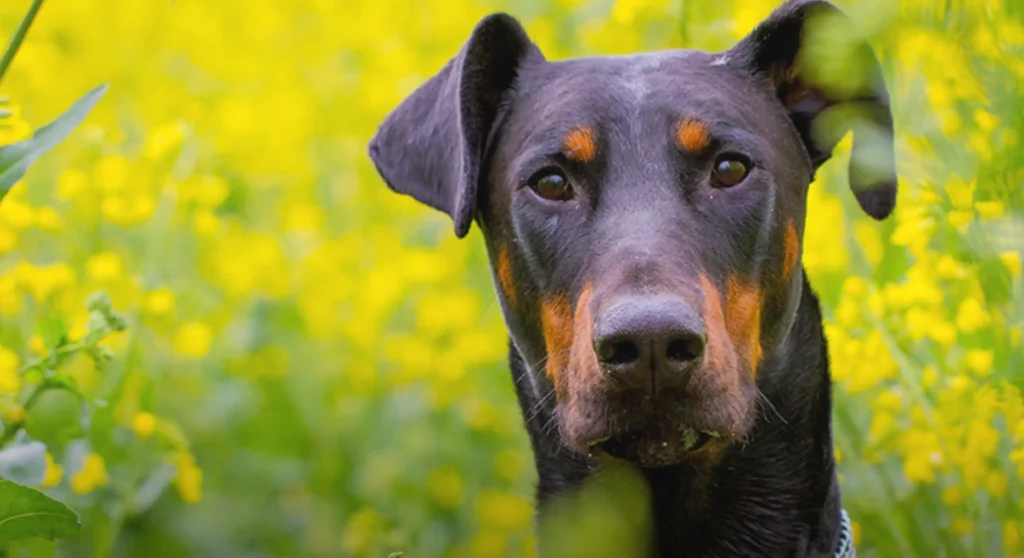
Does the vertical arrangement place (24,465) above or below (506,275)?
above

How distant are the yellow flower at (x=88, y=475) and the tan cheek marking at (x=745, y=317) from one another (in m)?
1.66

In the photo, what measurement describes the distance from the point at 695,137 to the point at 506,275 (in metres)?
0.58

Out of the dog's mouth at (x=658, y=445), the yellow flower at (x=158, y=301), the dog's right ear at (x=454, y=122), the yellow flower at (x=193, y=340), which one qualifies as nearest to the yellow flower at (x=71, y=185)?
the yellow flower at (x=158, y=301)

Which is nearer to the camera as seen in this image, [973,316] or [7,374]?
[973,316]

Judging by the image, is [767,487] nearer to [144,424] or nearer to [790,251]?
[790,251]

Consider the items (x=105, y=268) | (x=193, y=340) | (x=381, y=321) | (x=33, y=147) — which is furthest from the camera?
(x=381, y=321)

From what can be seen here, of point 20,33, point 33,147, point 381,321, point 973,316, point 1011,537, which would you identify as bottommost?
point 1011,537

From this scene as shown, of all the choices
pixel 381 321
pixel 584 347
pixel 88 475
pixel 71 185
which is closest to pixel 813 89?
pixel 584 347

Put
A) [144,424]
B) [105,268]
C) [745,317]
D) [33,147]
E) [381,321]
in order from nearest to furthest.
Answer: [33,147] → [745,317] → [144,424] → [105,268] → [381,321]

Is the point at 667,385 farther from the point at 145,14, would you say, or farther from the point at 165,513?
the point at 145,14

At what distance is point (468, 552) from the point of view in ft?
14.5

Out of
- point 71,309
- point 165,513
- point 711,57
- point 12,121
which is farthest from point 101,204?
point 711,57

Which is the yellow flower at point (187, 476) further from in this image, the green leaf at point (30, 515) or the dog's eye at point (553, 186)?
the dog's eye at point (553, 186)

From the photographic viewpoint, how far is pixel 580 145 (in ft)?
10.6
